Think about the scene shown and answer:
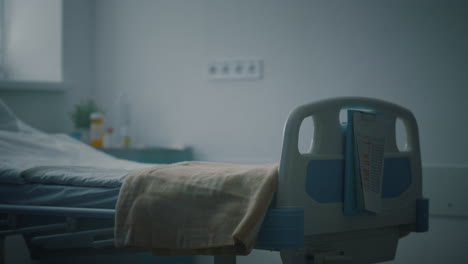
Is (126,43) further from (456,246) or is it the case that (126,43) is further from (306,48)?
(456,246)

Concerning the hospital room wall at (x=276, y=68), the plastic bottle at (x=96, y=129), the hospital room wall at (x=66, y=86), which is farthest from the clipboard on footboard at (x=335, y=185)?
the hospital room wall at (x=66, y=86)

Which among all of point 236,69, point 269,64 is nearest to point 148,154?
point 236,69

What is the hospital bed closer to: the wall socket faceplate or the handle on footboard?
the handle on footboard

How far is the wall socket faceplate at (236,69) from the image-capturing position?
3.18m

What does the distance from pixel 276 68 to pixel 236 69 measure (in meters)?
0.28

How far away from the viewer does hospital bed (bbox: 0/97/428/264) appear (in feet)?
4.45

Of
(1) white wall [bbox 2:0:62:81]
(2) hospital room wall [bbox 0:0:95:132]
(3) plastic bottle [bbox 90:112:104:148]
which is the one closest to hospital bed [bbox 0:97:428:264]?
(3) plastic bottle [bbox 90:112:104:148]

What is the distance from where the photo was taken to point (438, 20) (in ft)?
9.04

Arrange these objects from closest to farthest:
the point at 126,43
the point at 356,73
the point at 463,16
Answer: the point at 463,16 < the point at 356,73 < the point at 126,43

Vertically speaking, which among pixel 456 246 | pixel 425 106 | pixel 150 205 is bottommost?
pixel 456 246

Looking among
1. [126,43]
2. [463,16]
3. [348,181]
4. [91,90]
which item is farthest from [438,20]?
[91,90]

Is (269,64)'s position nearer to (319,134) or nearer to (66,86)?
(66,86)

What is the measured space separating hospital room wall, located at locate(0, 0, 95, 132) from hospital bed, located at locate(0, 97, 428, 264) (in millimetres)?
1515

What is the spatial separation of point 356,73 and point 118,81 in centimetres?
175
